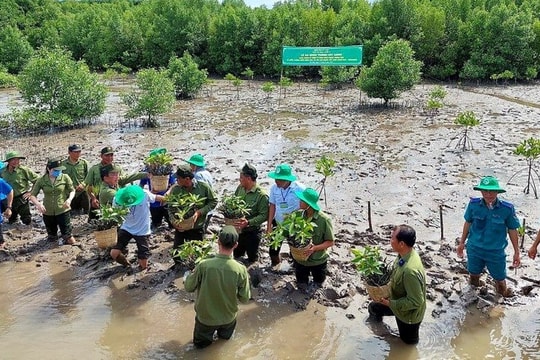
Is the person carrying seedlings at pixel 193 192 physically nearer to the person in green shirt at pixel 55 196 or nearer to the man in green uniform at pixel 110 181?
the man in green uniform at pixel 110 181

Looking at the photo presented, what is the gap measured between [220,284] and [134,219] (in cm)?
260

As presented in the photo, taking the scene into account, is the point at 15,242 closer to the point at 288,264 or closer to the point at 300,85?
the point at 288,264

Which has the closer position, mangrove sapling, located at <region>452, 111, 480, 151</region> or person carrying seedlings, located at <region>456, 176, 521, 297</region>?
person carrying seedlings, located at <region>456, 176, 521, 297</region>

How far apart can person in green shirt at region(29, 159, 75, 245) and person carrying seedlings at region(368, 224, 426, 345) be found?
5598 millimetres

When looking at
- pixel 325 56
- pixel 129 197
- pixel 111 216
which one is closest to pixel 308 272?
pixel 129 197

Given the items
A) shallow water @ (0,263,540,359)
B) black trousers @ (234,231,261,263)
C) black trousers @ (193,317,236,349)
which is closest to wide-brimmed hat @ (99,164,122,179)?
shallow water @ (0,263,540,359)

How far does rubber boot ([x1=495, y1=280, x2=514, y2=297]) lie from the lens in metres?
6.62

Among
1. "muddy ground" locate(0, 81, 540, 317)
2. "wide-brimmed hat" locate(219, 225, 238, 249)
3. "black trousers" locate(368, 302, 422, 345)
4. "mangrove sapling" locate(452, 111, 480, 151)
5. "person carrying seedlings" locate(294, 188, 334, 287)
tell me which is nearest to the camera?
"wide-brimmed hat" locate(219, 225, 238, 249)

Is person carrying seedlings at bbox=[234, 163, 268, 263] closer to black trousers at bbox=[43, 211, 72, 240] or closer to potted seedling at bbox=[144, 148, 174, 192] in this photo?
potted seedling at bbox=[144, 148, 174, 192]

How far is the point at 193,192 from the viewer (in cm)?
712

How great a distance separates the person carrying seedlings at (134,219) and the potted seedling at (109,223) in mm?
71

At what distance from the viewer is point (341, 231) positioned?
9297 mm

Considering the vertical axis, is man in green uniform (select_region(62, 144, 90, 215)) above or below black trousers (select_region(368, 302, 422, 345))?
above

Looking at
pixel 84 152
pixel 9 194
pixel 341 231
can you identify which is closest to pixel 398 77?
pixel 84 152
